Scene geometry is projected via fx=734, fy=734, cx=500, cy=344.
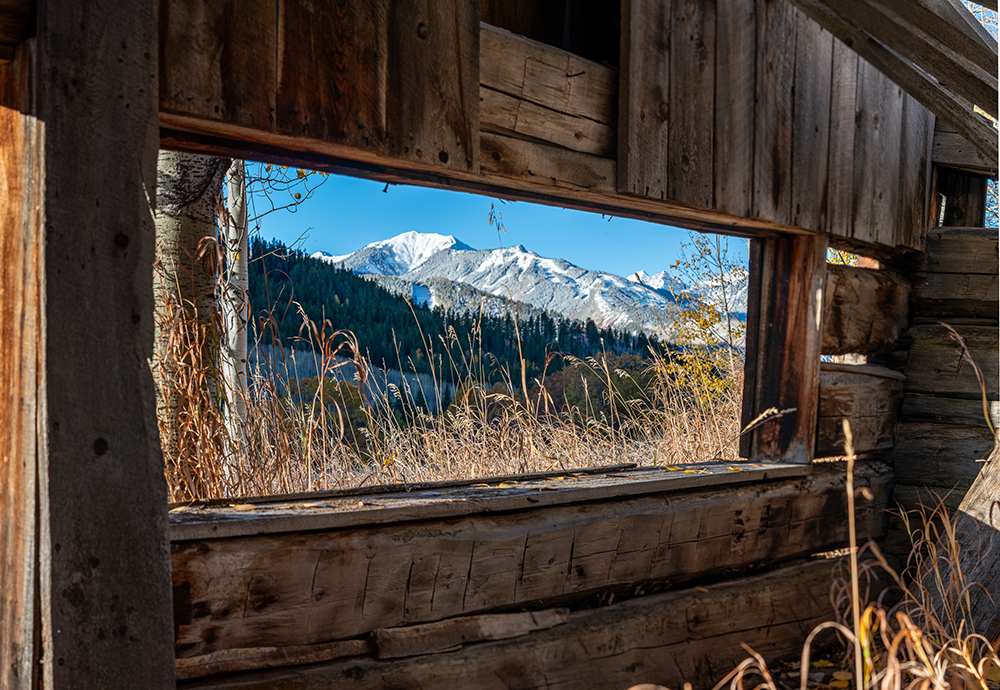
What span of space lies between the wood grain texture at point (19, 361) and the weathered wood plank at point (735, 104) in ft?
6.43

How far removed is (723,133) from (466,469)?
2.26 m

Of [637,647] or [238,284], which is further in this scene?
[238,284]

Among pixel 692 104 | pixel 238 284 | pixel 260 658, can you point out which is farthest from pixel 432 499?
pixel 238 284

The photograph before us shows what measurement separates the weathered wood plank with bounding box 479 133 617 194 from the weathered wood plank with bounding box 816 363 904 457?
145cm

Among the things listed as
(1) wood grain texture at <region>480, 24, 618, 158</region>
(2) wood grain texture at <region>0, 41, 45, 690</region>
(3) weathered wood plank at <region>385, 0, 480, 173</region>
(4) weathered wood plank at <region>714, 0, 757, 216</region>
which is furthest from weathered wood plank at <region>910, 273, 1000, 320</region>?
(2) wood grain texture at <region>0, 41, 45, 690</region>

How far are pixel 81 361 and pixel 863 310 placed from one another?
10.1 feet

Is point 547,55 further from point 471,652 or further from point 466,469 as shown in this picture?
point 466,469

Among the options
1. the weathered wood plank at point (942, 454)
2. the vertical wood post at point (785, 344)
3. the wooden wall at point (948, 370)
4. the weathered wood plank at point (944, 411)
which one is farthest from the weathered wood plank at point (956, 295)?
the vertical wood post at point (785, 344)

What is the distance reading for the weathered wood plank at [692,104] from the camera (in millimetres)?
2365

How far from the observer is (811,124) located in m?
2.89

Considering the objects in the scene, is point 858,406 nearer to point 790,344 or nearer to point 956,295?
point 790,344

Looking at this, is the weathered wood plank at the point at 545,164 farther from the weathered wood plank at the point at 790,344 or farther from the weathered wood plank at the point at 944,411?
the weathered wood plank at the point at 944,411

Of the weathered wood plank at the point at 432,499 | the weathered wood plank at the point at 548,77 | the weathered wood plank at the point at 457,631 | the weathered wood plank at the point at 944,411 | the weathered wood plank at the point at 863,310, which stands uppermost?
the weathered wood plank at the point at 548,77

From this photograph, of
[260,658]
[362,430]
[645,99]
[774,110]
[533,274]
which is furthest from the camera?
[533,274]
